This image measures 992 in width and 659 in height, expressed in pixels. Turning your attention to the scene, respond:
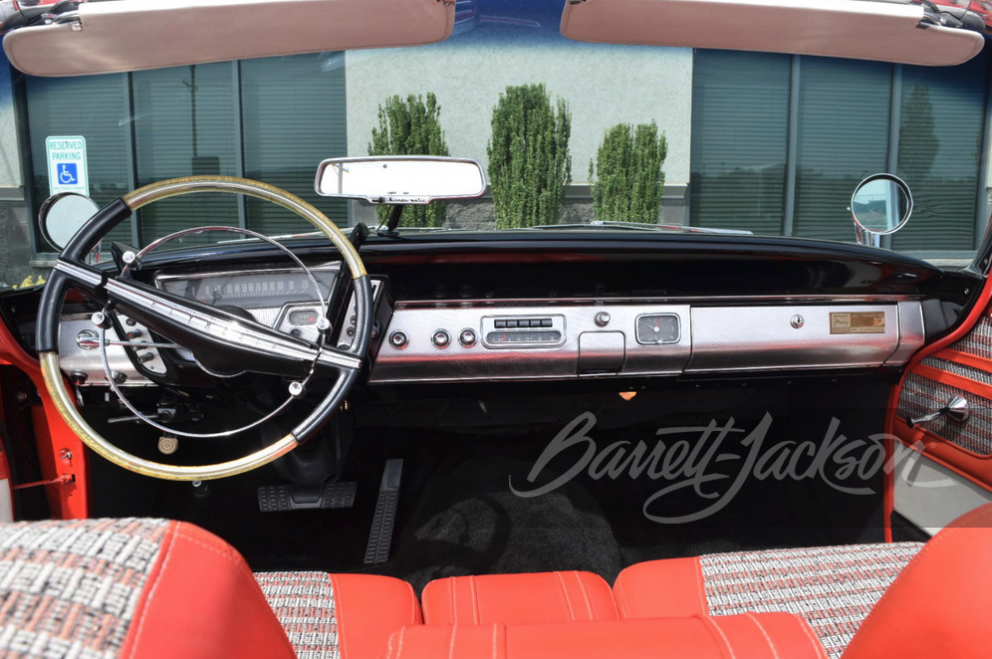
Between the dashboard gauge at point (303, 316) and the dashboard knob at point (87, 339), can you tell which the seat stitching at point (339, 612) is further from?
the dashboard knob at point (87, 339)

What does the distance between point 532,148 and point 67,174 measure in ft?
12.3

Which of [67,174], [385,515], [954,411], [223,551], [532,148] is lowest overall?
[385,515]

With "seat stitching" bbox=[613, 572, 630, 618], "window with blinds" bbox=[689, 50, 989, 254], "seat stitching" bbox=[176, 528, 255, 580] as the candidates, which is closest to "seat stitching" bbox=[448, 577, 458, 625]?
"seat stitching" bbox=[613, 572, 630, 618]

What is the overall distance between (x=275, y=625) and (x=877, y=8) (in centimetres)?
156

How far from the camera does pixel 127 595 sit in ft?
1.70

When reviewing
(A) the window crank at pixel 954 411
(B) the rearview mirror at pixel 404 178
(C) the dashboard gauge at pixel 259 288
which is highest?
(B) the rearview mirror at pixel 404 178

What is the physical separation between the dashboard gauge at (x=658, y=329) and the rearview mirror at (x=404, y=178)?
2.14 feet

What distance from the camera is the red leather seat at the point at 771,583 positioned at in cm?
146

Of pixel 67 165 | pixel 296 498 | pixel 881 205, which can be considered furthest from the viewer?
pixel 296 498

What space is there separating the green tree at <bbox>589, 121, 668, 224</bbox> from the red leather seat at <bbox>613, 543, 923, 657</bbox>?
4.45 metres

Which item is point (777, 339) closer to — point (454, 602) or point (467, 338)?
point (467, 338)

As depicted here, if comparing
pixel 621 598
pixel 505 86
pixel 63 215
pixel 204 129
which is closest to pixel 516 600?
pixel 621 598

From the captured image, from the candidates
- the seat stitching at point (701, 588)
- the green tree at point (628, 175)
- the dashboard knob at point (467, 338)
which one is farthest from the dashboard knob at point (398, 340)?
the green tree at point (628, 175)

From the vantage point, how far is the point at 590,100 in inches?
195
